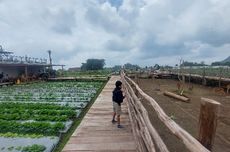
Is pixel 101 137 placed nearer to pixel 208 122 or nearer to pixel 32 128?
pixel 32 128

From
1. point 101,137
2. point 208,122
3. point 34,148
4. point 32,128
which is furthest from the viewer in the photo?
point 32,128

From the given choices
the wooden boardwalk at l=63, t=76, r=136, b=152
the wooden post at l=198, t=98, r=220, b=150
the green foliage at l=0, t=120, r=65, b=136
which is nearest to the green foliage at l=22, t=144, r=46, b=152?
the wooden boardwalk at l=63, t=76, r=136, b=152

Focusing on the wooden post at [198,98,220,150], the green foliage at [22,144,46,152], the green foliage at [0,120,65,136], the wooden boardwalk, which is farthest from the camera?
the green foliage at [0,120,65,136]

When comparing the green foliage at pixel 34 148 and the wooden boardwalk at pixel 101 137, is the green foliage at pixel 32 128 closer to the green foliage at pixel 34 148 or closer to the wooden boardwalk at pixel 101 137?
the wooden boardwalk at pixel 101 137

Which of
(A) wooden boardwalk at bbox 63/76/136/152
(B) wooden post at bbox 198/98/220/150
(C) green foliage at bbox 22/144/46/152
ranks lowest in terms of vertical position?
(C) green foliage at bbox 22/144/46/152

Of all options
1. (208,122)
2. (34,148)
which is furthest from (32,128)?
(208,122)

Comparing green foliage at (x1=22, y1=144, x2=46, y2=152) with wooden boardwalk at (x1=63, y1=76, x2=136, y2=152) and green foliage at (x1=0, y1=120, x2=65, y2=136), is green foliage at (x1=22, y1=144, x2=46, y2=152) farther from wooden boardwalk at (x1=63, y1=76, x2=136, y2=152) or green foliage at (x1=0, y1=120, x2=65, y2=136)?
green foliage at (x1=0, y1=120, x2=65, y2=136)

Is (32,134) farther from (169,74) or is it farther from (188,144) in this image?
(169,74)

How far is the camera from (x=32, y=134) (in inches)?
336

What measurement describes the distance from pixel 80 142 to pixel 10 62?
28.7 meters

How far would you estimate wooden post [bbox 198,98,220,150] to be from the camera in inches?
103

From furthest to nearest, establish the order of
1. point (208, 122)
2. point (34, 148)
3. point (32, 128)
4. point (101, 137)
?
point (32, 128)
point (101, 137)
point (34, 148)
point (208, 122)

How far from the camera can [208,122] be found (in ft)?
8.70

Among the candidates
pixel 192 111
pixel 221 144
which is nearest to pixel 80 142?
pixel 221 144
